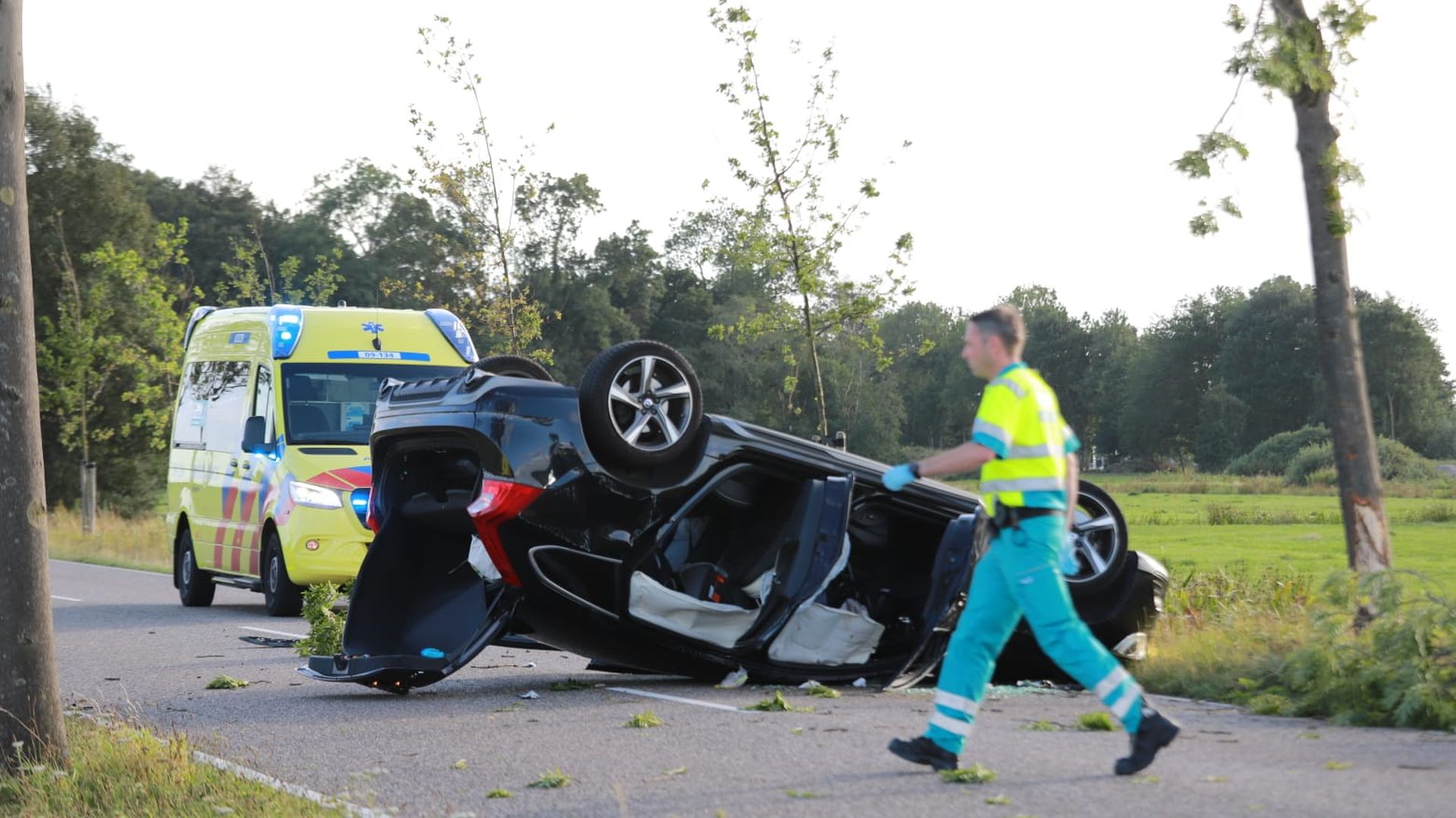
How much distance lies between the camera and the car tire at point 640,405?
8.45 meters

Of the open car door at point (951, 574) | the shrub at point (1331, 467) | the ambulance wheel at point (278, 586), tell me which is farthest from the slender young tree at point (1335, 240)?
the shrub at point (1331, 467)

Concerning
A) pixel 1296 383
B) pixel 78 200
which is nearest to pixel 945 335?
pixel 1296 383

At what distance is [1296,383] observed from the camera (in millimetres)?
93062

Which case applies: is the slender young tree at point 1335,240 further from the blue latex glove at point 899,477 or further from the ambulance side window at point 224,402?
the ambulance side window at point 224,402

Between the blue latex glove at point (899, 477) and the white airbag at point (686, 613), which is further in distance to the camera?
the white airbag at point (686, 613)

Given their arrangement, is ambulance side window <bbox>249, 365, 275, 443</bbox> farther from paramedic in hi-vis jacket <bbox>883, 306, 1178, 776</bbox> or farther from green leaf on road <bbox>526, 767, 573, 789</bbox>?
paramedic in hi-vis jacket <bbox>883, 306, 1178, 776</bbox>

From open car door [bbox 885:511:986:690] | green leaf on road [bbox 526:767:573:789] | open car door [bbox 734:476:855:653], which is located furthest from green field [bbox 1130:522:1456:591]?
green leaf on road [bbox 526:767:573:789]

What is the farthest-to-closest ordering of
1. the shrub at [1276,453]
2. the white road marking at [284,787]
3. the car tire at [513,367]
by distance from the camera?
the shrub at [1276,453], the car tire at [513,367], the white road marking at [284,787]

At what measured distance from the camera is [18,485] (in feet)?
23.3

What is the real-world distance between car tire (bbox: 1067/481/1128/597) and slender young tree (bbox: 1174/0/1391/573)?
69.3 inches

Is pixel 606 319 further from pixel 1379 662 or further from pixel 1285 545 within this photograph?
pixel 1379 662

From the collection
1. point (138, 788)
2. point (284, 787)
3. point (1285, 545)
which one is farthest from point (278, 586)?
point (1285, 545)

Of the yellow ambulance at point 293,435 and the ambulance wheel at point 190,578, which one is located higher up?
the yellow ambulance at point 293,435

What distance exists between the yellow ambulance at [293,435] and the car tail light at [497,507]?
670cm
